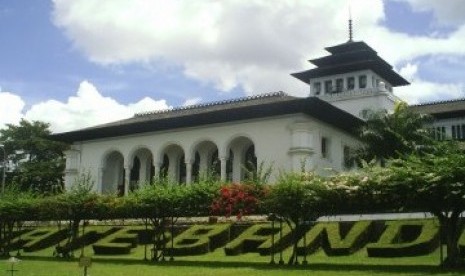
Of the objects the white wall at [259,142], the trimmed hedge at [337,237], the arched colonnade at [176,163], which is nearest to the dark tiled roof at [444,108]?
the white wall at [259,142]

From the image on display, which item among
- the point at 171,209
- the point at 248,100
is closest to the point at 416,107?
the point at 248,100

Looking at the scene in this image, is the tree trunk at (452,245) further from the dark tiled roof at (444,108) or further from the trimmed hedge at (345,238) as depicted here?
the dark tiled roof at (444,108)

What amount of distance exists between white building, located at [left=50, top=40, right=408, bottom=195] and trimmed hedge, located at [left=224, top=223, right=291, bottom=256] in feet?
18.3

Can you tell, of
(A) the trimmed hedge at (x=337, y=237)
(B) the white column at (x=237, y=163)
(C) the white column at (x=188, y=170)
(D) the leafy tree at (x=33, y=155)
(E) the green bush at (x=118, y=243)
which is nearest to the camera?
(A) the trimmed hedge at (x=337, y=237)

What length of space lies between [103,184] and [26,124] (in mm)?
18367

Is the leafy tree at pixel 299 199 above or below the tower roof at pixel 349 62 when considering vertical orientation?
below

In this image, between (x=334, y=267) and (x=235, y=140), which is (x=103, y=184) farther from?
(x=334, y=267)

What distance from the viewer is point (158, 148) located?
46969mm

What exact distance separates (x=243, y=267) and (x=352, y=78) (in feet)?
125

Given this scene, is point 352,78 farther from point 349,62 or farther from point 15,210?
point 15,210

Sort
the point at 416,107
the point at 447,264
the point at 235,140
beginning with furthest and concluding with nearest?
the point at 416,107, the point at 235,140, the point at 447,264

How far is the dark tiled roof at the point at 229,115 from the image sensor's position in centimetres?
3978

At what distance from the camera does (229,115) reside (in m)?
42.4

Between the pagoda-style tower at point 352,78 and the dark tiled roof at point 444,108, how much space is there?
3.96m
